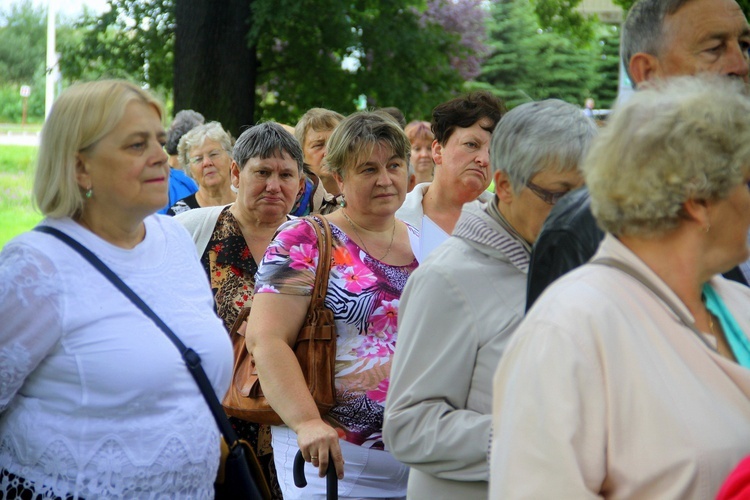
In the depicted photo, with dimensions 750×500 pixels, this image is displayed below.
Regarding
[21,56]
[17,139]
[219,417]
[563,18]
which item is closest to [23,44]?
[21,56]

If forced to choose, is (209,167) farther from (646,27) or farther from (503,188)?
(503,188)

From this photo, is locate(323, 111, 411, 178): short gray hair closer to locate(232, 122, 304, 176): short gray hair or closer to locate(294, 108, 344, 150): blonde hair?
locate(232, 122, 304, 176): short gray hair

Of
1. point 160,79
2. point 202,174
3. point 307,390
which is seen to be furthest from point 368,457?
point 160,79

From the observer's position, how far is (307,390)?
362 centimetres

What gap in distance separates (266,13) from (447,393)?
9.68 meters

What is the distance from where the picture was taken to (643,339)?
6.26 feet

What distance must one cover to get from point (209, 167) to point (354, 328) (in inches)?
132

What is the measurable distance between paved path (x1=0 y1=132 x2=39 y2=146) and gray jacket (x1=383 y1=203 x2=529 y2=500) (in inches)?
830

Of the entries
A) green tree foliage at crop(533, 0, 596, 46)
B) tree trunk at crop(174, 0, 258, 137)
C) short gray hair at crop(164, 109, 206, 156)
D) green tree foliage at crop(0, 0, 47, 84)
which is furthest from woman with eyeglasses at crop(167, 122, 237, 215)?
green tree foliage at crop(0, 0, 47, 84)

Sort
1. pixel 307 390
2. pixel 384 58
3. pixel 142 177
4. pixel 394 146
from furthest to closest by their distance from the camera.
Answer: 1. pixel 384 58
2. pixel 394 146
3. pixel 307 390
4. pixel 142 177

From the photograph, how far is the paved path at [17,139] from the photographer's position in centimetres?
2291

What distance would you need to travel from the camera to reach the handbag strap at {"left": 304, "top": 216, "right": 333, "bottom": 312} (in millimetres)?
3686

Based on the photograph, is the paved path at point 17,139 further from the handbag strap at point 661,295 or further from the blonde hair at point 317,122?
the handbag strap at point 661,295

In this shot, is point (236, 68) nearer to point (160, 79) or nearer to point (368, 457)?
point (160, 79)
